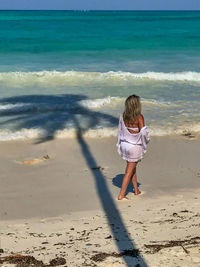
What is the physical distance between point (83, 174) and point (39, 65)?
1733cm

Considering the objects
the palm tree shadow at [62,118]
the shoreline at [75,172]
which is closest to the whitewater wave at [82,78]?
the palm tree shadow at [62,118]

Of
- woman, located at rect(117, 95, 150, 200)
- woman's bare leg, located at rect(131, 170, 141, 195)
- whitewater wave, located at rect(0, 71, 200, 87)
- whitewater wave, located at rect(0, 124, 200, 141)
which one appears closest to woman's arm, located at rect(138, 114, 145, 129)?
woman, located at rect(117, 95, 150, 200)

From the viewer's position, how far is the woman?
587cm

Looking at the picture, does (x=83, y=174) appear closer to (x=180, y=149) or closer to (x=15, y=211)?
(x=15, y=211)

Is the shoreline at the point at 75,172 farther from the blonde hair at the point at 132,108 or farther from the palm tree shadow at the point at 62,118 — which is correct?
the blonde hair at the point at 132,108

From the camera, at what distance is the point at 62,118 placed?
1204 cm

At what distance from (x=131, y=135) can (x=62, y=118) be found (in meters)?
6.05

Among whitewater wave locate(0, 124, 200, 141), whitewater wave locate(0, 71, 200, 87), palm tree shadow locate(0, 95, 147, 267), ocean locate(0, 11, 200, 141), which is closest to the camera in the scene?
palm tree shadow locate(0, 95, 147, 267)

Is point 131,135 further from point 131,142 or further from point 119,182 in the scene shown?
point 119,182

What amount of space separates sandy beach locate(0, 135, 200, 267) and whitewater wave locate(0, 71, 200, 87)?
27.2 ft

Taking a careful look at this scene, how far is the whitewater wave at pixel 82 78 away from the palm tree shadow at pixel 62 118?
9.90ft

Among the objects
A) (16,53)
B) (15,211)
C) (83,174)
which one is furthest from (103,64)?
(15,211)

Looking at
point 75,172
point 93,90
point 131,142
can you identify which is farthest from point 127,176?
point 93,90

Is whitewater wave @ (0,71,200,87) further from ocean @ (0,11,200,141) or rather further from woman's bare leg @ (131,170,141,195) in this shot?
woman's bare leg @ (131,170,141,195)
